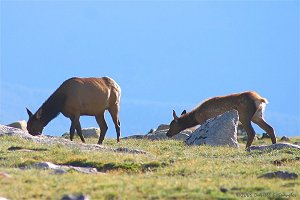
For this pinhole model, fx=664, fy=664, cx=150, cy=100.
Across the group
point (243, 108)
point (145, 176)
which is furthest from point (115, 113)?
point (145, 176)

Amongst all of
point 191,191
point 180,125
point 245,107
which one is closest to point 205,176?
point 191,191

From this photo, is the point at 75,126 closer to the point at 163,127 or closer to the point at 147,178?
the point at 147,178

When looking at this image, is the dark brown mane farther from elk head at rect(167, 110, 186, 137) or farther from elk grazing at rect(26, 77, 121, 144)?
elk head at rect(167, 110, 186, 137)

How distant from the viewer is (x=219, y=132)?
31438 mm

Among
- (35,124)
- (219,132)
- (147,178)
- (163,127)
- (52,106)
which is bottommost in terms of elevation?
(147,178)

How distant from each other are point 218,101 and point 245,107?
1.77 meters

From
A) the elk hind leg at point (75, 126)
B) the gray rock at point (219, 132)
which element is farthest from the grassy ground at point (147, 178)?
the elk hind leg at point (75, 126)

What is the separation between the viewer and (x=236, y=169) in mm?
17938

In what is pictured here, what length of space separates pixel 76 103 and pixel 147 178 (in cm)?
1784

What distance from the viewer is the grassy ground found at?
43.3ft

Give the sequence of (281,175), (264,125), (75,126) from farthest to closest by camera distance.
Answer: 1. (264,125)
2. (75,126)
3. (281,175)

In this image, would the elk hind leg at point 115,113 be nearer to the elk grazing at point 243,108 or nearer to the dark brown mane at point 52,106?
the dark brown mane at point 52,106

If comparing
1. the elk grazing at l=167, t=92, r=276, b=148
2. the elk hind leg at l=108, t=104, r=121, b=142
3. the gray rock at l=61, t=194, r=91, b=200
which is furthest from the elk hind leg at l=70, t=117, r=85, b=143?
the gray rock at l=61, t=194, r=91, b=200

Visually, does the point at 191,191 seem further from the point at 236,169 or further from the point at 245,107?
the point at 245,107
